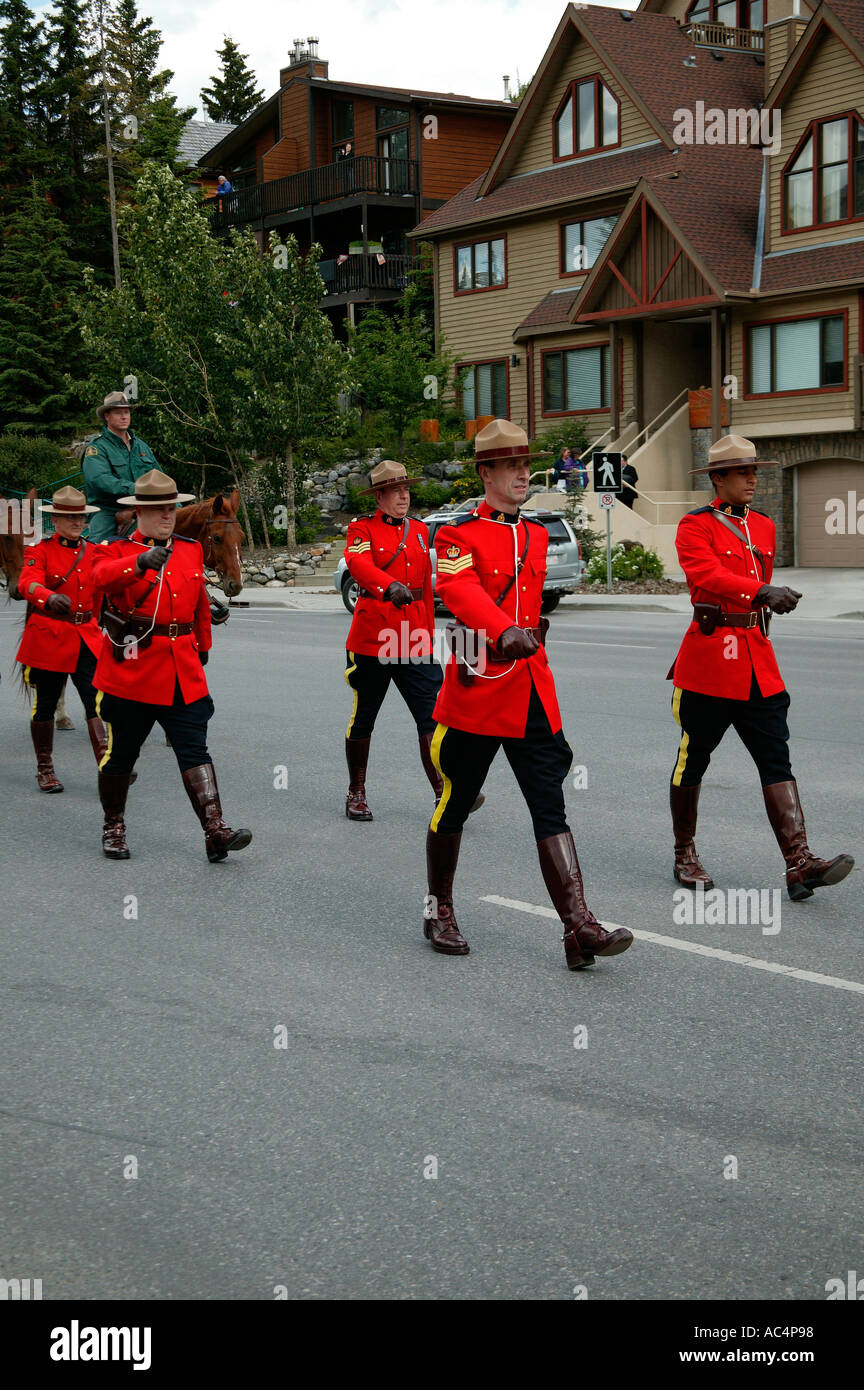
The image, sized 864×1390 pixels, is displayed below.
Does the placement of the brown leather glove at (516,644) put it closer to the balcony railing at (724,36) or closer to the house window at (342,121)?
the balcony railing at (724,36)

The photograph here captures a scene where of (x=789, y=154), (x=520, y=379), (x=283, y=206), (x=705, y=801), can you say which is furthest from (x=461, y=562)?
(x=283, y=206)

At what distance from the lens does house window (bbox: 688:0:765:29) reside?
39.8 m

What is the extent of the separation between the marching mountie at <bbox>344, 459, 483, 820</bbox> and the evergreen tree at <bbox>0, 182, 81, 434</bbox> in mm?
37206

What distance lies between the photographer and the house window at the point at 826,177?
1196 inches

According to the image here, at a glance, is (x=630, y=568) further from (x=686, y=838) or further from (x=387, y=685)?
(x=686, y=838)

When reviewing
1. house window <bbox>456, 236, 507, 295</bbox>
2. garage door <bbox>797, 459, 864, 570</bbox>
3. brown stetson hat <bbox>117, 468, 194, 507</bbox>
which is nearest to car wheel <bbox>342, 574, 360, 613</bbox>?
garage door <bbox>797, 459, 864, 570</bbox>

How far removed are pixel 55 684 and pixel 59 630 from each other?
37cm

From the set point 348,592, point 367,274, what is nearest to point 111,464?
point 348,592

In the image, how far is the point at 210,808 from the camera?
765cm

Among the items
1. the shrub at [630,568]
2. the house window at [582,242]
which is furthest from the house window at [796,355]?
the house window at [582,242]

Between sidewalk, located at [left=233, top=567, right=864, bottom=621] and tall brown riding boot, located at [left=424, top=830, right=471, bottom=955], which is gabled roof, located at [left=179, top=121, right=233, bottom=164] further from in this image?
tall brown riding boot, located at [left=424, top=830, right=471, bottom=955]

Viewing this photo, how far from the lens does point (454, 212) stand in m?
40.8

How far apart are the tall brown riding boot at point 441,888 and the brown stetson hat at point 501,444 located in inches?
60.4

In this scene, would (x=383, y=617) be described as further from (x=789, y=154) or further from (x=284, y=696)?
(x=789, y=154)
